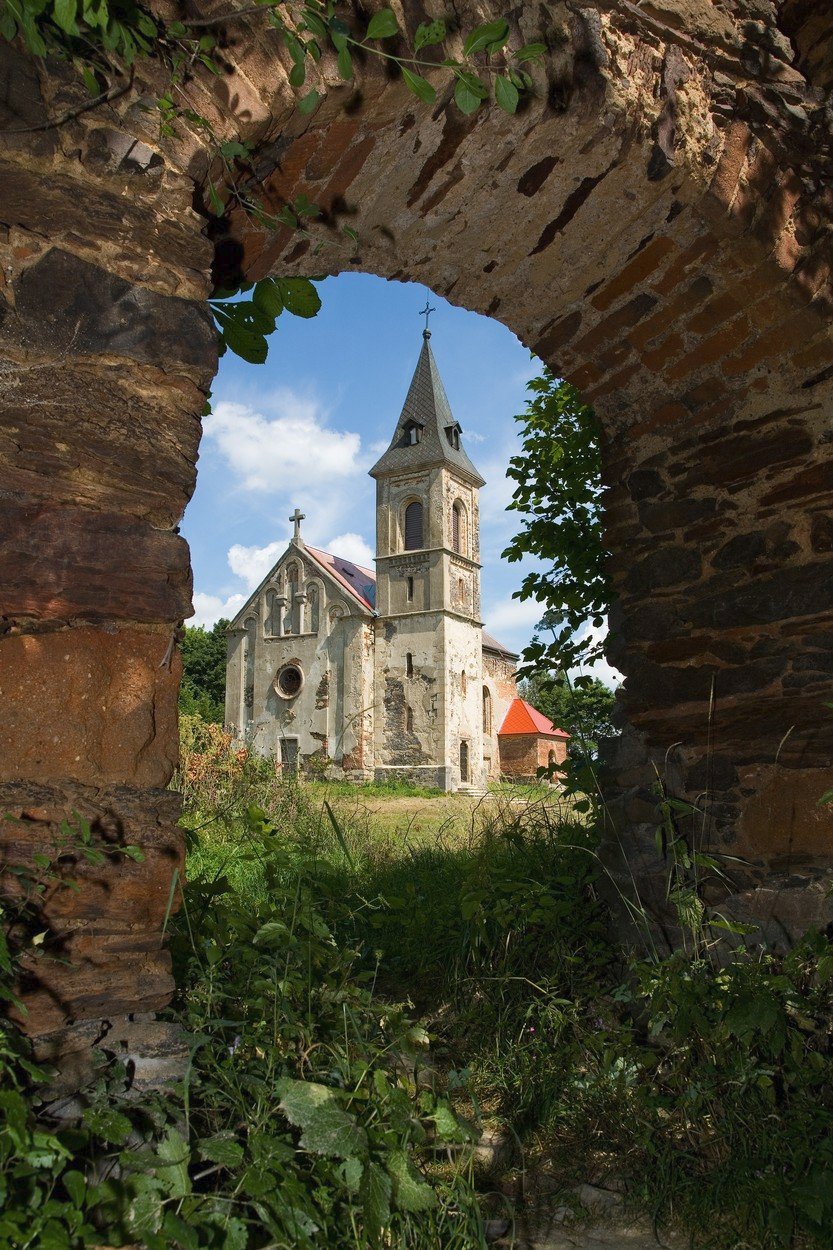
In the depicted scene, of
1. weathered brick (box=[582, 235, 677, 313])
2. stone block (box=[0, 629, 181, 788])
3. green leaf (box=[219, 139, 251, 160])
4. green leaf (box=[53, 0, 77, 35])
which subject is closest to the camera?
green leaf (box=[53, 0, 77, 35])

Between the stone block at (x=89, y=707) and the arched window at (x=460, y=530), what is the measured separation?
85.2 feet

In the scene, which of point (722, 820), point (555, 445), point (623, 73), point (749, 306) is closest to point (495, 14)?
point (623, 73)

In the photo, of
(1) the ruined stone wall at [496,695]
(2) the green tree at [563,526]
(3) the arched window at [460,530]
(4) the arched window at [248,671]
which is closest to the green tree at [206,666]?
(4) the arched window at [248,671]

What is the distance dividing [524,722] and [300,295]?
95.7 feet

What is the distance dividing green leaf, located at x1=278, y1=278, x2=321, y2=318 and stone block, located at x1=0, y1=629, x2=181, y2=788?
968 millimetres

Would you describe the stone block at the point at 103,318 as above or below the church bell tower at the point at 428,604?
below

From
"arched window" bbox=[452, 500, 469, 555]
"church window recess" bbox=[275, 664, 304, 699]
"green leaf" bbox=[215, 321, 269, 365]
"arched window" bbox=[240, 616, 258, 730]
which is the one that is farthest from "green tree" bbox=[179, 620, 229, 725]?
"green leaf" bbox=[215, 321, 269, 365]

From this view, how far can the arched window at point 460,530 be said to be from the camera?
90.8 ft

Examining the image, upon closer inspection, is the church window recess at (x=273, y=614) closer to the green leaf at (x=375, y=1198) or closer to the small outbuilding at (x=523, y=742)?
the small outbuilding at (x=523, y=742)

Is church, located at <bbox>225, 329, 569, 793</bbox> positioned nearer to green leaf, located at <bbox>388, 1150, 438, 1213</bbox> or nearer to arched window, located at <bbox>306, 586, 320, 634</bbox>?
arched window, located at <bbox>306, 586, 320, 634</bbox>

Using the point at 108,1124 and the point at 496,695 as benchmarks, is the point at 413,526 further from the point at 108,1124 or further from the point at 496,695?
the point at 108,1124

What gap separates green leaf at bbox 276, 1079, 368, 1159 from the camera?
1.59m

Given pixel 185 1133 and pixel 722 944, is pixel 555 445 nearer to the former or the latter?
pixel 722 944

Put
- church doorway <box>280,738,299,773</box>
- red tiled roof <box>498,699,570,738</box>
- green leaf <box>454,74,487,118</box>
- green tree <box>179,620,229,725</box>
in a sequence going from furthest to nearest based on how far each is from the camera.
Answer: green tree <box>179,620,229,725</box>, red tiled roof <box>498,699,570,738</box>, church doorway <box>280,738,299,773</box>, green leaf <box>454,74,487,118</box>
